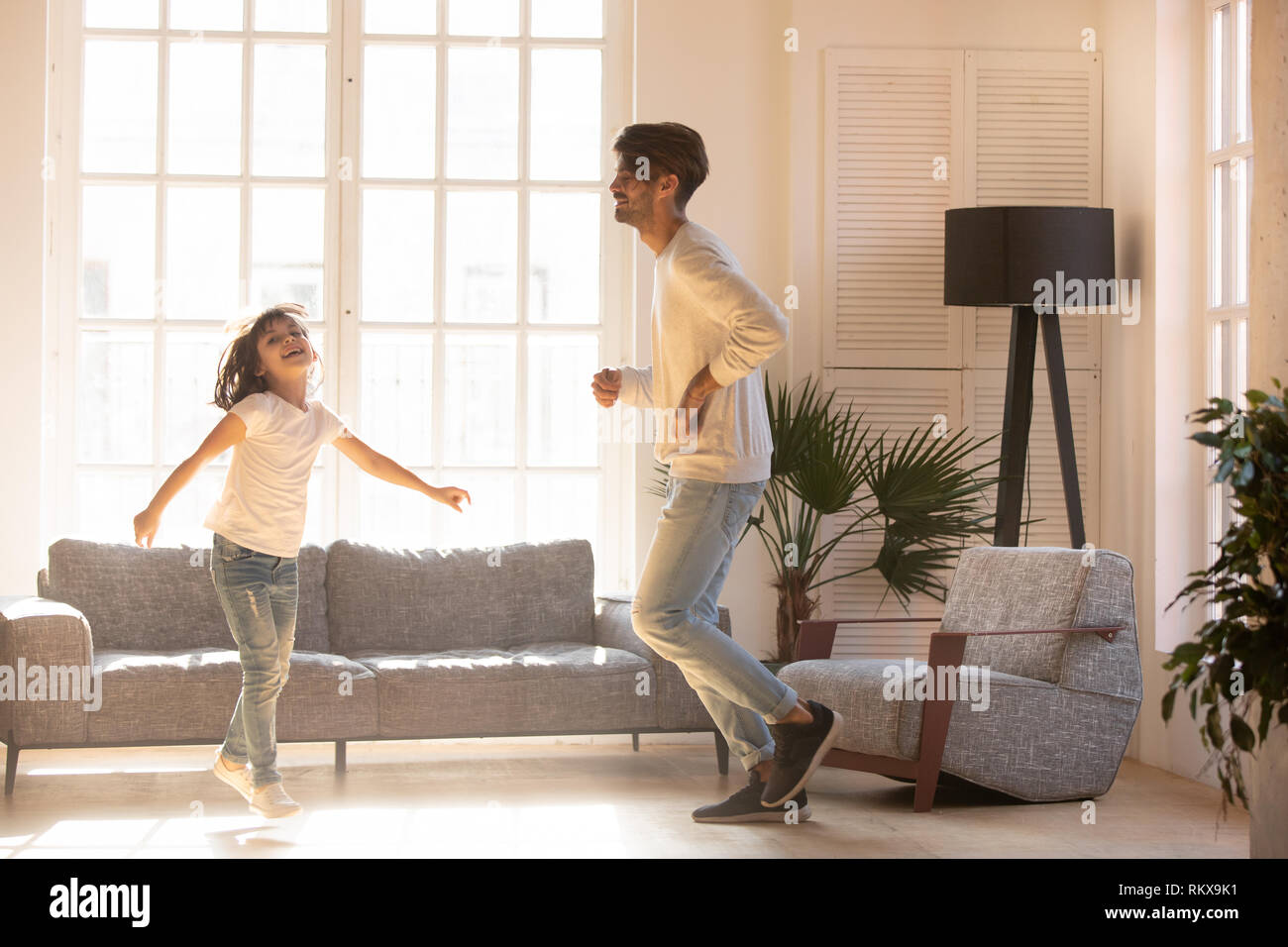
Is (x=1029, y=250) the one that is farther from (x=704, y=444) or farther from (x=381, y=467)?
(x=381, y=467)

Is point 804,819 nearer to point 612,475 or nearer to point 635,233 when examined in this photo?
point 612,475

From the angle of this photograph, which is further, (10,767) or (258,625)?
(10,767)

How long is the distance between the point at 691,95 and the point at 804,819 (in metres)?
2.90

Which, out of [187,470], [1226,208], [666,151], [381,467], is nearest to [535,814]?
[381,467]

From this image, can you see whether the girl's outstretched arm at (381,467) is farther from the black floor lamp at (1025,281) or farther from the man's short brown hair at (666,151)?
the black floor lamp at (1025,281)

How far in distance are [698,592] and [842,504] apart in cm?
154

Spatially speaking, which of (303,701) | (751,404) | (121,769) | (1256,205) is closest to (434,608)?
→ (303,701)

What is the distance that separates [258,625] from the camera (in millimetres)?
3355

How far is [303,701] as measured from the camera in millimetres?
4043

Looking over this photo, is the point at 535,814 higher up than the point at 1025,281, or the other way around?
the point at 1025,281

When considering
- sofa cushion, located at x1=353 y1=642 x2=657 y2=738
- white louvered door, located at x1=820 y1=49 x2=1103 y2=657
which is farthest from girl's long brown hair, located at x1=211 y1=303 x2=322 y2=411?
white louvered door, located at x1=820 y1=49 x2=1103 y2=657

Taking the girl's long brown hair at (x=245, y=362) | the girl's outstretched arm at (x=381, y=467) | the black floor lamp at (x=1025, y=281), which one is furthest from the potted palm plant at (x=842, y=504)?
the girl's long brown hair at (x=245, y=362)

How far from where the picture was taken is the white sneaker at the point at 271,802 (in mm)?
3375

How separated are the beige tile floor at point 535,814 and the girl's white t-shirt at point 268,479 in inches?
29.8
